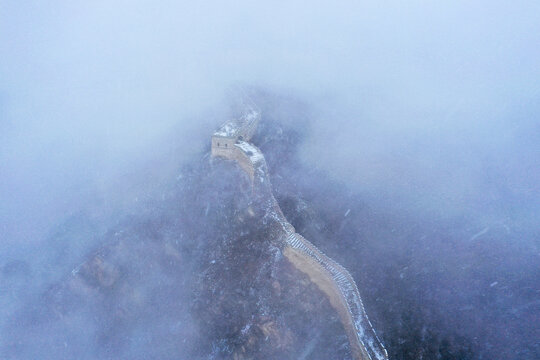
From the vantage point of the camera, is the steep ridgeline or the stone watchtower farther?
the stone watchtower

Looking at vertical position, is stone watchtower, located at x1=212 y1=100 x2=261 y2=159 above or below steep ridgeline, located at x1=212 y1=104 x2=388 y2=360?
above

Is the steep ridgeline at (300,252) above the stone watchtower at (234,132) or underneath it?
underneath

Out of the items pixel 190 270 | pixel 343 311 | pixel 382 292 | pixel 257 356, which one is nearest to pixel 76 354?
pixel 190 270

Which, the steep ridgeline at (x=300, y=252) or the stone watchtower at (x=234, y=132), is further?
the stone watchtower at (x=234, y=132)

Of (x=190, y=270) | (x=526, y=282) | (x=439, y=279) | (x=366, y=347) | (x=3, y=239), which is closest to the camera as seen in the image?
(x=366, y=347)

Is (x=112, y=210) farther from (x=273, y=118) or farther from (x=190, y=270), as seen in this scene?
(x=273, y=118)

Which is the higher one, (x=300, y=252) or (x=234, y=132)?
(x=234, y=132)

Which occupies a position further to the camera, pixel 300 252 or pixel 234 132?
pixel 234 132

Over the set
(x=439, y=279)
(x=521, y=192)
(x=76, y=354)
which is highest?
(x=521, y=192)
